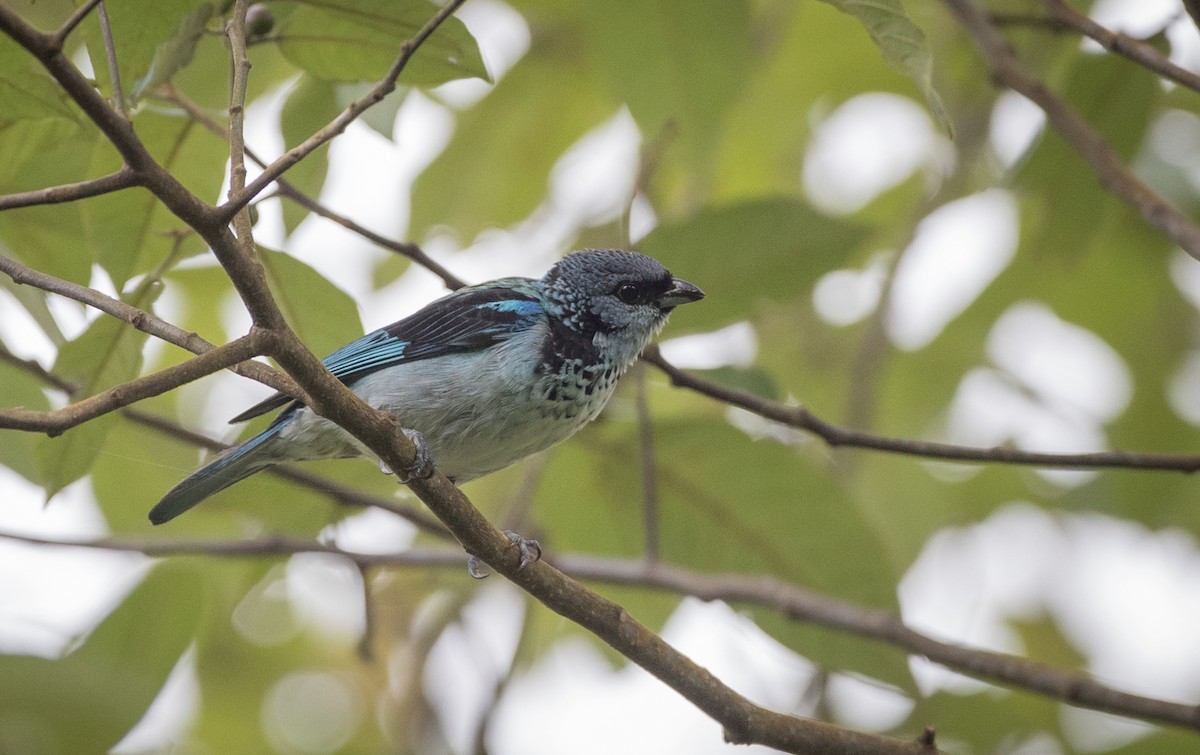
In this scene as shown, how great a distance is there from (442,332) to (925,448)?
1.64 m

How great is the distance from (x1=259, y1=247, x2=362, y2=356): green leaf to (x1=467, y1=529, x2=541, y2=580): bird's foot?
77 centimetres

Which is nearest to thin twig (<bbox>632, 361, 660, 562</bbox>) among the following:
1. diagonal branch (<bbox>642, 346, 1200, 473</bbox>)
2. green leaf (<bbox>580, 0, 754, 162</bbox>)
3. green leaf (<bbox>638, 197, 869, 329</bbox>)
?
diagonal branch (<bbox>642, 346, 1200, 473</bbox>)

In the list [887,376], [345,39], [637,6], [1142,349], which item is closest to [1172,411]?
[1142,349]

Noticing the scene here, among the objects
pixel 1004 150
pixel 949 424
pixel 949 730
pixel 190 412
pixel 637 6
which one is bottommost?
pixel 949 730

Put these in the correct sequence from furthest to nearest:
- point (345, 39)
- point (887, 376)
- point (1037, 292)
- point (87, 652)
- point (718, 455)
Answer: point (887, 376)
point (1037, 292)
point (718, 455)
point (87, 652)
point (345, 39)

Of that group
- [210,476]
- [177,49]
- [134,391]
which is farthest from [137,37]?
[210,476]

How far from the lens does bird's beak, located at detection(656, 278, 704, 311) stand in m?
4.11

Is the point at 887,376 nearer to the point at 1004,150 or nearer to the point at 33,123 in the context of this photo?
the point at 1004,150

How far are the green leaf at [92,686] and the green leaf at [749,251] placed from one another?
6.81 ft

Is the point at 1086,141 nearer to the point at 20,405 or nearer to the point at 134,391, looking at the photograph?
the point at 134,391

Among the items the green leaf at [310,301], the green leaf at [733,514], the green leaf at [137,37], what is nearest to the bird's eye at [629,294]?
the green leaf at [733,514]

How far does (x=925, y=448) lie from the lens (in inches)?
134

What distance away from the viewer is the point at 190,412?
6.27 metres

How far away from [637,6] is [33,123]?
1979mm
